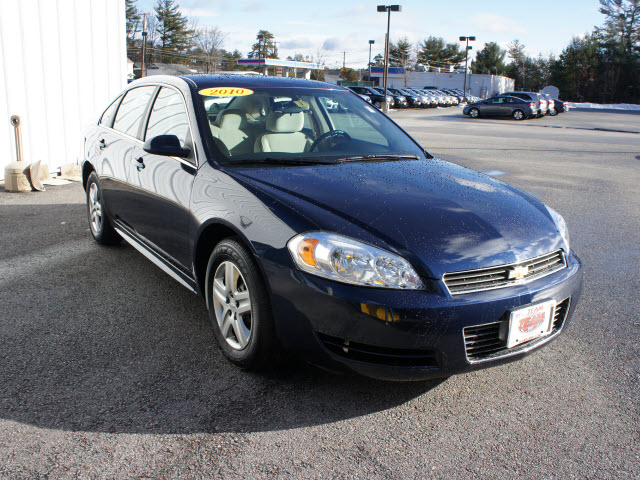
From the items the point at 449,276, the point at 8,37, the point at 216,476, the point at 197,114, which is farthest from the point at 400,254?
the point at 8,37

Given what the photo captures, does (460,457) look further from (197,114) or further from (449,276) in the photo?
(197,114)

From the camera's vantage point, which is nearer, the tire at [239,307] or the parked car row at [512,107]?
the tire at [239,307]

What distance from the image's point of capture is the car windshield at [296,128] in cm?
358

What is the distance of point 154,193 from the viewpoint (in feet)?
12.7

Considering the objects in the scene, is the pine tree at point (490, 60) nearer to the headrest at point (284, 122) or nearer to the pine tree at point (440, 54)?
the pine tree at point (440, 54)

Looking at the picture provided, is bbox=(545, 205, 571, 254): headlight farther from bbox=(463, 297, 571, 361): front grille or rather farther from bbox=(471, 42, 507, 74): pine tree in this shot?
bbox=(471, 42, 507, 74): pine tree

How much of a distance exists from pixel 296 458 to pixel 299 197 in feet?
4.02

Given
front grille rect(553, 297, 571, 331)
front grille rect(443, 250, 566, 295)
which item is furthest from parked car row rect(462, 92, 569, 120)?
front grille rect(443, 250, 566, 295)

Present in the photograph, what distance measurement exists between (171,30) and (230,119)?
94.8 m

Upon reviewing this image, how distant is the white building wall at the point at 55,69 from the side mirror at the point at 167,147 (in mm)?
5235

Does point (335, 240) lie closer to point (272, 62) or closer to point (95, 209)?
point (95, 209)

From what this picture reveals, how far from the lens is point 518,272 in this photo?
8.72 feet

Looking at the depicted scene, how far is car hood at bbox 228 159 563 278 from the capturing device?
2607 mm

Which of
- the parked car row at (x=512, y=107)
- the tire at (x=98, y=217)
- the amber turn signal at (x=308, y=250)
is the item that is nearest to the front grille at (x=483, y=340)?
the amber turn signal at (x=308, y=250)
